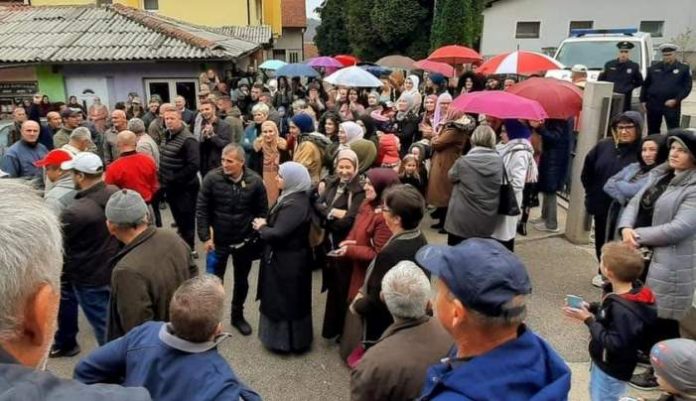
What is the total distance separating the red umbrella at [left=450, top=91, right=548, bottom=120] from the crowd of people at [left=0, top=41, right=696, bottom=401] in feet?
0.91

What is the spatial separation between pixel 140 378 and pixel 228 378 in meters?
0.39

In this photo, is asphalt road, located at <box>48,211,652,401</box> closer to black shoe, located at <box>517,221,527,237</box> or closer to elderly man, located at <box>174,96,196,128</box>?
black shoe, located at <box>517,221,527,237</box>

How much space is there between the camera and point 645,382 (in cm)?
397

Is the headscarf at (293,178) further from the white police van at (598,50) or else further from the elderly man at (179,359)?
the white police van at (598,50)

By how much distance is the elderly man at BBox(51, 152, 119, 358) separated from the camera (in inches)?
165

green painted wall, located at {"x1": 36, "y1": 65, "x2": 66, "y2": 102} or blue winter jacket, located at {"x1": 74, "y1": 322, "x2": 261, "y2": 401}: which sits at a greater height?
green painted wall, located at {"x1": 36, "y1": 65, "x2": 66, "y2": 102}

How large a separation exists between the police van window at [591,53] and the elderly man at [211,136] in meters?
9.24

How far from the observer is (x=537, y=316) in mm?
5246

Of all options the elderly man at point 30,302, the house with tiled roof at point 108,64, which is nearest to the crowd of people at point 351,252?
the elderly man at point 30,302

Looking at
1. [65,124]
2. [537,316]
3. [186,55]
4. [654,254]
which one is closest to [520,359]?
[654,254]

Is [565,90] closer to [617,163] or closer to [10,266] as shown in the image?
[617,163]

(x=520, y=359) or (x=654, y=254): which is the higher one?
(x=520, y=359)

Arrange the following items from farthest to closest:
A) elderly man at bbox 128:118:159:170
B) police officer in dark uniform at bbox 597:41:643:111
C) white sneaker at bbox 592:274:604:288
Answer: police officer in dark uniform at bbox 597:41:643:111 < elderly man at bbox 128:118:159:170 < white sneaker at bbox 592:274:604:288

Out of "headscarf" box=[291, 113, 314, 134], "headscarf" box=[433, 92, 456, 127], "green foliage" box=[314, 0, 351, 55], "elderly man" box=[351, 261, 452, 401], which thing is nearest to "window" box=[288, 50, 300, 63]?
"green foliage" box=[314, 0, 351, 55]
